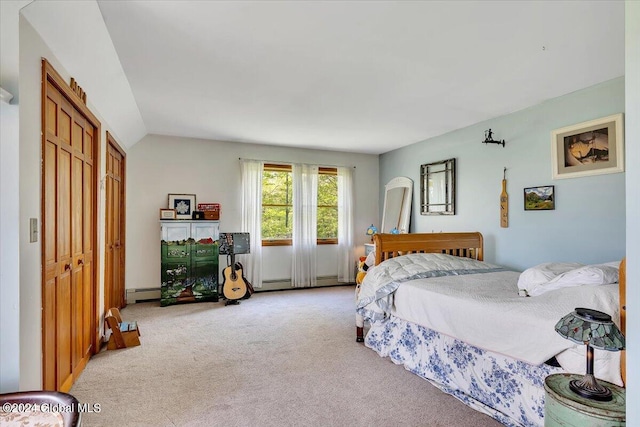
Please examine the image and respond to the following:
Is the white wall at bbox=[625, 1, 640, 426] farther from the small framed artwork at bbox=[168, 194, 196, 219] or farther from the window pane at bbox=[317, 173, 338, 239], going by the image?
the window pane at bbox=[317, 173, 338, 239]

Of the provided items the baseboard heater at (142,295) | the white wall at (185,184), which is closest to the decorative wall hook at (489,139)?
the white wall at (185,184)

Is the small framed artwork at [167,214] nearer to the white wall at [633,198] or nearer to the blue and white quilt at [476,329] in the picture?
the blue and white quilt at [476,329]

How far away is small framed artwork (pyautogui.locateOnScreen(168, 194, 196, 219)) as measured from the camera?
5.28 meters

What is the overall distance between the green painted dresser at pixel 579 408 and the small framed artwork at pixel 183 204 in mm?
4869

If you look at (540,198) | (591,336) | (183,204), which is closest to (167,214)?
(183,204)

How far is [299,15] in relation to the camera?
6.90 feet

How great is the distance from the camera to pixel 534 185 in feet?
12.1

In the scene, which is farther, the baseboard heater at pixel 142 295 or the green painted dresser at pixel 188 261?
the baseboard heater at pixel 142 295

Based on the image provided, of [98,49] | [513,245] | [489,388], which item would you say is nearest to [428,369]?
[489,388]


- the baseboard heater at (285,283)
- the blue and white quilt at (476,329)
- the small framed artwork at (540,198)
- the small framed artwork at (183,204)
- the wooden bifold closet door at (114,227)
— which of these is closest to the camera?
the blue and white quilt at (476,329)

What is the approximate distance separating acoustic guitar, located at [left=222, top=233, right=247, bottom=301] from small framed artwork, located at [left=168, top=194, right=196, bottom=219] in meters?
0.83

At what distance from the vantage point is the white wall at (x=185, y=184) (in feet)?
16.9

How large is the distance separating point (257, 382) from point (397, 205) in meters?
4.03

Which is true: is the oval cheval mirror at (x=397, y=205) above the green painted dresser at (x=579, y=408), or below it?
above
